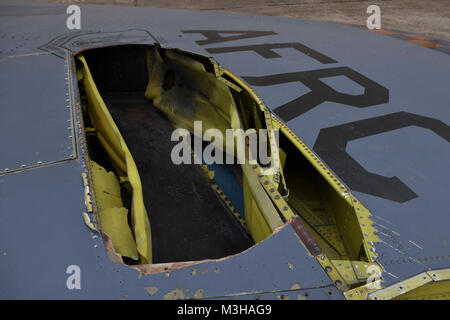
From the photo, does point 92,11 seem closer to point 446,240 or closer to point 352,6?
point 446,240

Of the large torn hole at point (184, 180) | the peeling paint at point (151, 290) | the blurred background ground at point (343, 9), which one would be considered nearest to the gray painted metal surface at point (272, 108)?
the peeling paint at point (151, 290)

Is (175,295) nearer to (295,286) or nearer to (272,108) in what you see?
(295,286)

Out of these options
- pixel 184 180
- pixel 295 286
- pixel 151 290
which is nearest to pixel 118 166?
pixel 184 180

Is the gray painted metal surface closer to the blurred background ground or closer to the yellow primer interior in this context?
the yellow primer interior

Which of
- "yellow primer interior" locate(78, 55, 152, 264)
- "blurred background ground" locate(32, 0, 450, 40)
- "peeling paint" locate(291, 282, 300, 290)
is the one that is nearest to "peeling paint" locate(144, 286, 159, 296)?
"yellow primer interior" locate(78, 55, 152, 264)

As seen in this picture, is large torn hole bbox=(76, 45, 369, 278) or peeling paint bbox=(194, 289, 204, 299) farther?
large torn hole bbox=(76, 45, 369, 278)

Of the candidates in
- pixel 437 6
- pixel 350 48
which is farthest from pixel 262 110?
pixel 437 6
